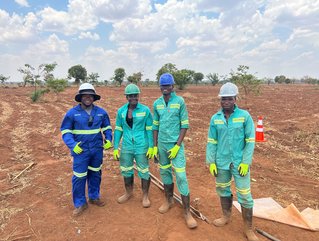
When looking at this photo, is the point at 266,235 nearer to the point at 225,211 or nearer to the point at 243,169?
the point at 225,211

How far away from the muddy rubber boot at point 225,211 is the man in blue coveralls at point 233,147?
289 mm

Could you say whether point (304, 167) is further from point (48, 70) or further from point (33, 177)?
point (48, 70)

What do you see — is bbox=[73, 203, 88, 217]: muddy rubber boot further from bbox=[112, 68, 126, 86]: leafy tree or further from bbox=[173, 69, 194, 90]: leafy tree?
bbox=[112, 68, 126, 86]: leafy tree

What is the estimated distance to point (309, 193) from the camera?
5.07m

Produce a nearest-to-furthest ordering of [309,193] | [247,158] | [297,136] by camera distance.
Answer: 1. [247,158]
2. [309,193]
3. [297,136]

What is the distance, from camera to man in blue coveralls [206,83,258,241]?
336cm

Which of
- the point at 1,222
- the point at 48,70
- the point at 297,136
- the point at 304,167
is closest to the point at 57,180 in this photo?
the point at 1,222

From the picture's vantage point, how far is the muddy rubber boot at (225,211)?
378cm

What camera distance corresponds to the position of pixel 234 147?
3.44m

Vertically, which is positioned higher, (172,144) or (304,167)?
(172,144)

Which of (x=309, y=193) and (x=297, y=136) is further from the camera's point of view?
(x=297, y=136)

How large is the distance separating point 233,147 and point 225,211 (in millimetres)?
1002

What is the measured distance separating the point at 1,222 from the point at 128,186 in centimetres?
197

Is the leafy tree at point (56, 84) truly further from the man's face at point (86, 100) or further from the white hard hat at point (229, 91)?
the white hard hat at point (229, 91)
